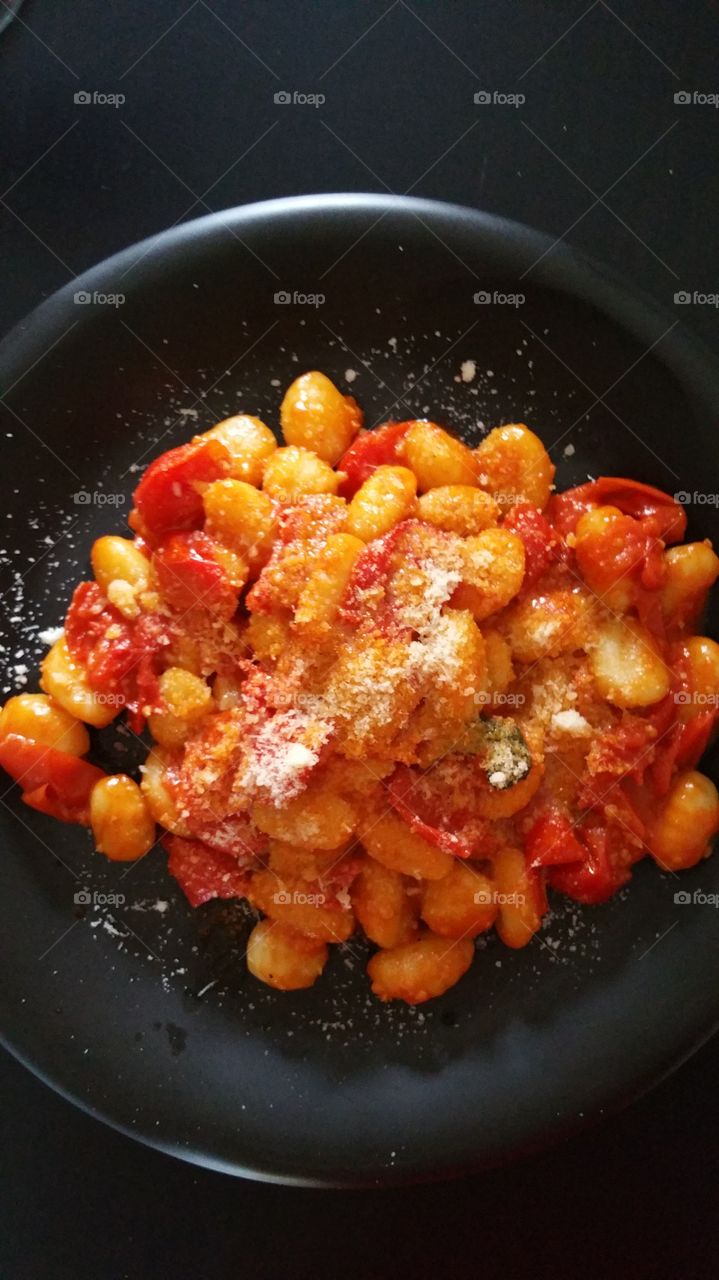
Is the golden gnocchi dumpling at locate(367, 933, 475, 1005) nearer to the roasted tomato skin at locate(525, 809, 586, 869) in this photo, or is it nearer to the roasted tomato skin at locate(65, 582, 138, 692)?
the roasted tomato skin at locate(525, 809, 586, 869)

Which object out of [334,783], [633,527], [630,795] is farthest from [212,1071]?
[633,527]

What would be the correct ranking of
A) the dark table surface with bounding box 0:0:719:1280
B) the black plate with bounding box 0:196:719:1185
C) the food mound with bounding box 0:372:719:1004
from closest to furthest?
the food mound with bounding box 0:372:719:1004 → the black plate with bounding box 0:196:719:1185 → the dark table surface with bounding box 0:0:719:1280

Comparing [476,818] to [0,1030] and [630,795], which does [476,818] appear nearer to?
[630,795]

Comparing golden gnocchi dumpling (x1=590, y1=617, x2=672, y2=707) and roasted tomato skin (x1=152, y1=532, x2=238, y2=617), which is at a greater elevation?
golden gnocchi dumpling (x1=590, y1=617, x2=672, y2=707)

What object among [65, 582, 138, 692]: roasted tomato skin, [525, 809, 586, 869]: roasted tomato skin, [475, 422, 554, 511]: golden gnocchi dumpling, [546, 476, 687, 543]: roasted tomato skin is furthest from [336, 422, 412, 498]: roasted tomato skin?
[525, 809, 586, 869]: roasted tomato skin

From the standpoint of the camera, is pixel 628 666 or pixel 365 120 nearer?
pixel 628 666

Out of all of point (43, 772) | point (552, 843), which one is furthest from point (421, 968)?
point (43, 772)

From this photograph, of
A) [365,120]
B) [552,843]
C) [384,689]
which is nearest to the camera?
[384,689]

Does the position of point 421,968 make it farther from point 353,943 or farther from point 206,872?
point 206,872
